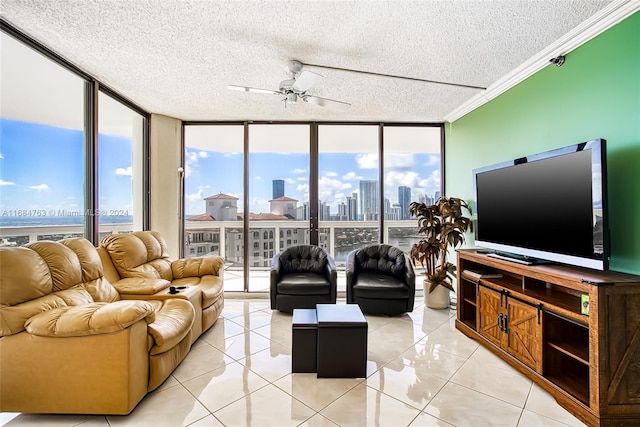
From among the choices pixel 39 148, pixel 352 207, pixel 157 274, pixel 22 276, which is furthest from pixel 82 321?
pixel 352 207

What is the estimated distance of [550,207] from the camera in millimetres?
2371

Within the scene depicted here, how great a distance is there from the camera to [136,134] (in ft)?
14.0

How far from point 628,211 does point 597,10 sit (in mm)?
1475

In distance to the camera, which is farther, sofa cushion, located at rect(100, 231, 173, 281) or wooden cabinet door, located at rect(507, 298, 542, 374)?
sofa cushion, located at rect(100, 231, 173, 281)

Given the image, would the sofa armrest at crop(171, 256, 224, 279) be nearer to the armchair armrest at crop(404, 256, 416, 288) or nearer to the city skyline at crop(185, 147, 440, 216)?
the city skyline at crop(185, 147, 440, 216)

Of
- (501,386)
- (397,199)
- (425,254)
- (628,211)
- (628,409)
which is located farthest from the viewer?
(397,199)

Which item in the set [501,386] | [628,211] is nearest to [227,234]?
[501,386]

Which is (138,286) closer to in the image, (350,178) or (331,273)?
(331,273)

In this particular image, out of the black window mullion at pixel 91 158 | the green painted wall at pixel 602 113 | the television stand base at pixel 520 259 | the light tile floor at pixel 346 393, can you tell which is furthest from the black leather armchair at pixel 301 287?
the green painted wall at pixel 602 113

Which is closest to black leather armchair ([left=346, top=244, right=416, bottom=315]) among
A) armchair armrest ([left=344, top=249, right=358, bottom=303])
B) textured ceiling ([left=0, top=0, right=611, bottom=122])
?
armchair armrest ([left=344, top=249, right=358, bottom=303])

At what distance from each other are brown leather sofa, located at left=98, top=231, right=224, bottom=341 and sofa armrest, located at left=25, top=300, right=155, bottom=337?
87cm

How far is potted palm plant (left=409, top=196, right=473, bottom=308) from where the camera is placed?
3871mm

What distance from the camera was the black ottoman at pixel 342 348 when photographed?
90.5 inches

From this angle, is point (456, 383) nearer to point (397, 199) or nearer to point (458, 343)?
point (458, 343)
